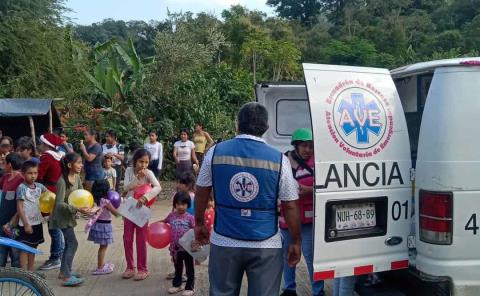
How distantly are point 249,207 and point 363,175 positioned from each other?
0.90m

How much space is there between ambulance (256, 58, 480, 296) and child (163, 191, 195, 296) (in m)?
2.11

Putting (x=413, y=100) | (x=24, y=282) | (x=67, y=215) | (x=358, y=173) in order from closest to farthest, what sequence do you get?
1. (x=358, y=173)
2. (x=24, y=282)
3. (x=413, y=100)
4. (x=67, y=215)

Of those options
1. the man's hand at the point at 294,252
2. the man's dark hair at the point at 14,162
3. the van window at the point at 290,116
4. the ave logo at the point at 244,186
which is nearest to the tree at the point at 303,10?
the van window at the point at 290,116

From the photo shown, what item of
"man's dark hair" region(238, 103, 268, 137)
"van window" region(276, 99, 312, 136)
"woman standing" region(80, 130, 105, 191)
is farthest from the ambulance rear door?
"woman standing" region(80, 130, 105, 191)

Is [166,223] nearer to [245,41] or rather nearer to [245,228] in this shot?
[245,228]

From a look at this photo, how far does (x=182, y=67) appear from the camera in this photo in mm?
15789

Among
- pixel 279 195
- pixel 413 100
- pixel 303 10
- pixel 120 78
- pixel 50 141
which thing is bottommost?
pixel 279 195

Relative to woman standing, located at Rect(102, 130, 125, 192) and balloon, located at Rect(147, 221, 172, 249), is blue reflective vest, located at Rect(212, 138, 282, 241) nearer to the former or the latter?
balloon, located at Rect(147, 221, 172, 249)

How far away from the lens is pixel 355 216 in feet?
12.8

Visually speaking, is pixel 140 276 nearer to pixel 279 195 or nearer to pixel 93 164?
pixel 279 195

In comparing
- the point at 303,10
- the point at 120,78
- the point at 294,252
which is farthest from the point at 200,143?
the point at 303,10

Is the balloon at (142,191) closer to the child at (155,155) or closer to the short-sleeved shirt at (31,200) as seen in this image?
the short-sleeved shirt at (31,200)

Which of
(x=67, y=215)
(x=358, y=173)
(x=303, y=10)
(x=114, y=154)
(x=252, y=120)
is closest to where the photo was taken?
(x=252, y=120)

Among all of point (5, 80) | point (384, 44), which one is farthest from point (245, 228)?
point (384, 44)
